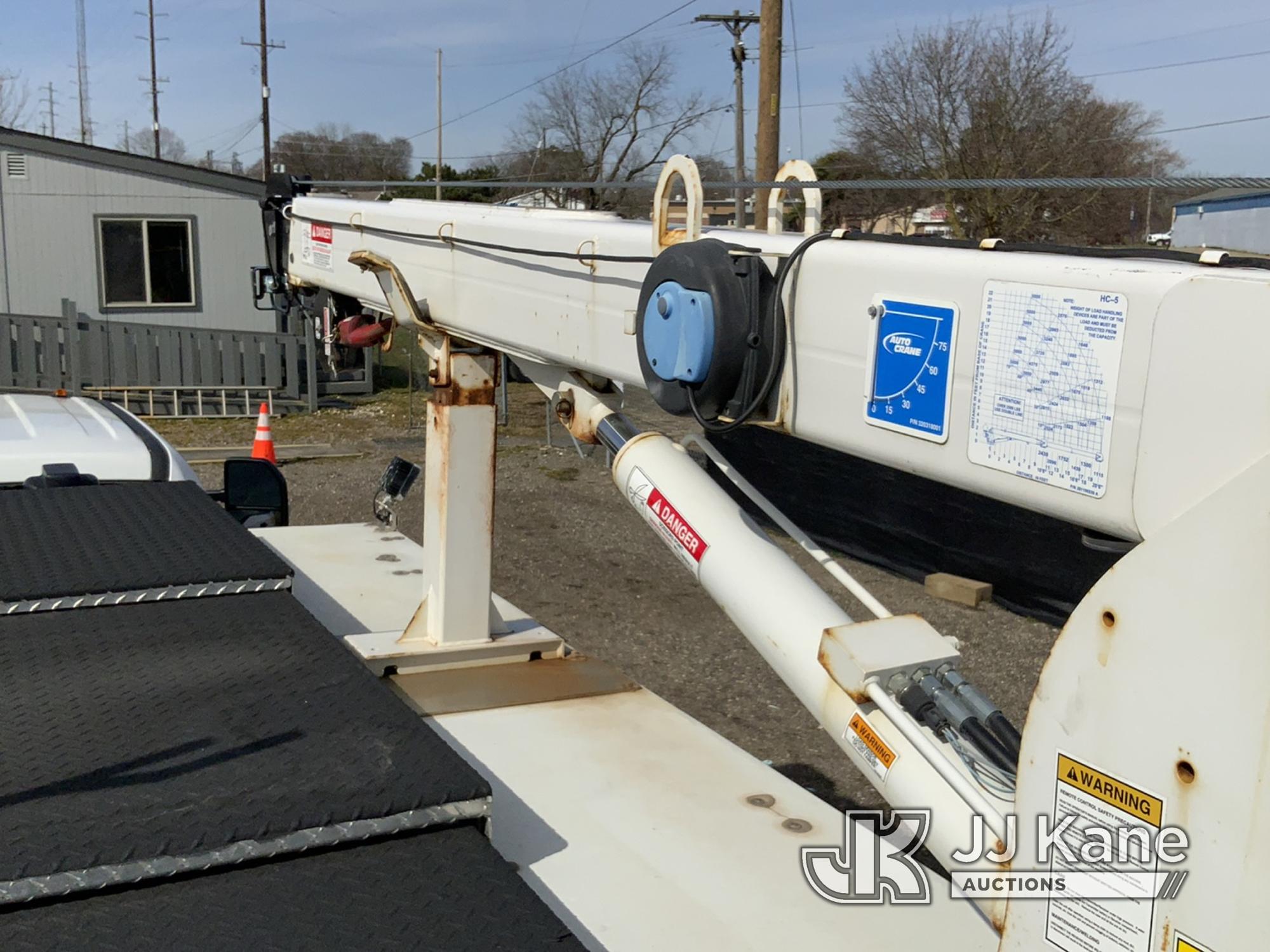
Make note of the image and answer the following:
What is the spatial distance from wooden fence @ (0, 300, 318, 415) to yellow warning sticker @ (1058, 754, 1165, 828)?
16084 mm

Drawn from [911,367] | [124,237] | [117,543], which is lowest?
[117,543]

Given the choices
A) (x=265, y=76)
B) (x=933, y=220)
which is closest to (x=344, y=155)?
(x=265, y=76)

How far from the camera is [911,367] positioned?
1.86 meters

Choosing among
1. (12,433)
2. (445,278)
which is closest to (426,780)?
(445,278)

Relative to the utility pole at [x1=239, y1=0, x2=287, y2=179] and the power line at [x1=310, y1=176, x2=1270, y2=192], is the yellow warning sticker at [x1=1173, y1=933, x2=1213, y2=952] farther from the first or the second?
the utility pole at [x1=239, y1=0, x2=287, y2=179]

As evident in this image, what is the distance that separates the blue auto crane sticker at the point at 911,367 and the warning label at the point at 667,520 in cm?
69

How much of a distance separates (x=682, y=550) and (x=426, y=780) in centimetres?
75

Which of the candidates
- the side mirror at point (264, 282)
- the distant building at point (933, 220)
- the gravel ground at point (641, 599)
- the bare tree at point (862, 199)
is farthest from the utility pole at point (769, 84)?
the side mirror at point (264, 282)

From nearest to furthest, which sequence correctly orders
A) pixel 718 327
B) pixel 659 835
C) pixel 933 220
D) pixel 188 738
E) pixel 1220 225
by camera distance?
pixel 718 327
pixel 188 738
pixel 659 835
pixel 1220 225
pixel 933 220

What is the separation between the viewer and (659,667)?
25.2 feet

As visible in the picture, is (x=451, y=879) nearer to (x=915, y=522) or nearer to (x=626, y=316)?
(x=626, y=316)

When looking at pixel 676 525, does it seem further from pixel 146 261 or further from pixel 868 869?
pixel 146 261

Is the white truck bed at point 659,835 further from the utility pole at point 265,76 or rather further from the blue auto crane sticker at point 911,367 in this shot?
the utility pole at point 265,76

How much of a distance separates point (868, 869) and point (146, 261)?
681 inches
